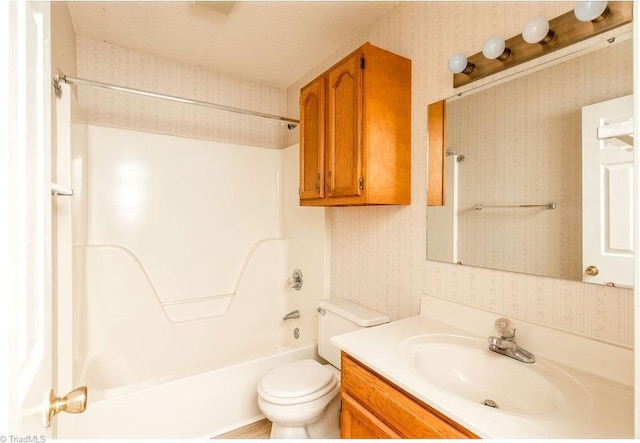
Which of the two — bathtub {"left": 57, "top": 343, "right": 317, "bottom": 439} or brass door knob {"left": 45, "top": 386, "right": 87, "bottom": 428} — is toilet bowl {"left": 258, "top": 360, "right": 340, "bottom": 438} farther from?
brass door knob {"left": 45, "top": 386, "right": 87, "bottom": 428}

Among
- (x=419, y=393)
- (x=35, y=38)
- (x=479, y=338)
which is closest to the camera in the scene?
(x=35, y=38)

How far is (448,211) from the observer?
4.56 feet

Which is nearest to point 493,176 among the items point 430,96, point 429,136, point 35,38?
point 429,136

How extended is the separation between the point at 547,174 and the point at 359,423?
1.10 m

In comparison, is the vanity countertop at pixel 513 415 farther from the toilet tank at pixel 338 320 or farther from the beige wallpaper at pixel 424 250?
the toilet tank at pixel 338 320

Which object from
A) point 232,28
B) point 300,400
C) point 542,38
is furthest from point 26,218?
point 232,28

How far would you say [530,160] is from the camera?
1116 mm

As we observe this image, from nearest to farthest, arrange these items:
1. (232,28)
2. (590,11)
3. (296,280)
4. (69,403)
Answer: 1. (69,403)
2. (590,11)
3. (232,28)
4. (296,280)

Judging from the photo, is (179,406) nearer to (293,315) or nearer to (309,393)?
(309,393)

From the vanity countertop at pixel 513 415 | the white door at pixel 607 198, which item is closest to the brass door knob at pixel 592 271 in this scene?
the white door at pixel 607 198

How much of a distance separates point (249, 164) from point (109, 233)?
1.14 m

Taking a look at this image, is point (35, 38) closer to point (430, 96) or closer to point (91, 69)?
point (430, 96)

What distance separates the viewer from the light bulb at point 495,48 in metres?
1.12

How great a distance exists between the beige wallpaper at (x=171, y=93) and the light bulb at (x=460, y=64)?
1.82 meters
